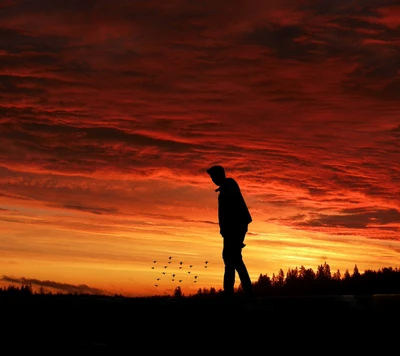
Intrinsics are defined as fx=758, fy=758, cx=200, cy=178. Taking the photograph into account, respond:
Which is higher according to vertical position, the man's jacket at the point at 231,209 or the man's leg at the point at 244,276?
the man's jacket at the point at 231,209

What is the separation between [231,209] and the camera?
17406 mm

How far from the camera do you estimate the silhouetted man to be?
57.0 ft

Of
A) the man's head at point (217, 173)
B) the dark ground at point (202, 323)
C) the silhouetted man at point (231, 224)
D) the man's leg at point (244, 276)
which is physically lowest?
the dark ground at point (202, 323)

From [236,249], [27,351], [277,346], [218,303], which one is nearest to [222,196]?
[236,249]

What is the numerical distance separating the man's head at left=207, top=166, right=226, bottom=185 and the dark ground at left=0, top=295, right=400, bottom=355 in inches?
142

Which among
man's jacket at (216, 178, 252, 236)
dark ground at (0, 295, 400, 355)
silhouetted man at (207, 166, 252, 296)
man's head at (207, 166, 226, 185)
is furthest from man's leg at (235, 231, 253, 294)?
dark ground at (0, 295, 400, 355)

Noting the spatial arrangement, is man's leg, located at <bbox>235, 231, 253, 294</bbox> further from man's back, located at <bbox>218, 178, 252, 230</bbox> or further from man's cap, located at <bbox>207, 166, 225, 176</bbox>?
man's cap, located at <bbox>207, 166, 225, 176</bbox>

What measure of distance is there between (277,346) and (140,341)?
244 centimetres

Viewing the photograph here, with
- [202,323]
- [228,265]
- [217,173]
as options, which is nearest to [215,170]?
[217,173]

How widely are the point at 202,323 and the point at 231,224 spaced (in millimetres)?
4158

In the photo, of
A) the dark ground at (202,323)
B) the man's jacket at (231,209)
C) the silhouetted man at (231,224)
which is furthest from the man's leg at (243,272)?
the dark ground at (202,323)

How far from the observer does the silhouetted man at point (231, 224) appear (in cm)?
1736

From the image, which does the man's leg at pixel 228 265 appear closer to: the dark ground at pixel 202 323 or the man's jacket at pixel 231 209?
the man's jacket at pixel 231 209

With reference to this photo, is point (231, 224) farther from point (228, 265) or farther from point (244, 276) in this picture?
point (244, 276)
